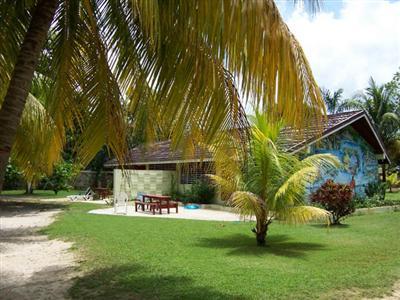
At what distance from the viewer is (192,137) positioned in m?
5.50

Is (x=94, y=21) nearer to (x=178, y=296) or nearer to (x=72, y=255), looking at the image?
(x=178, y=296)

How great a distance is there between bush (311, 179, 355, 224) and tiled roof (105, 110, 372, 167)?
1.92m

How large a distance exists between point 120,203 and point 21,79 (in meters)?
18.2

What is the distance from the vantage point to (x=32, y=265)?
29.9 feet

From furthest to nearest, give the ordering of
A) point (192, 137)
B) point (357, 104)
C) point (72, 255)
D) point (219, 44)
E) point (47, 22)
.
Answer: point (357, 104)
point (72, 255)
point (192, 137)
point (47, 22)
point (219, 44)

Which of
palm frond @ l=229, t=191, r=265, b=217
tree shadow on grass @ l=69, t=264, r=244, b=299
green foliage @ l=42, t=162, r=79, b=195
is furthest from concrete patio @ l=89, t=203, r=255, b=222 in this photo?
tree shadow on grass @ l=69, t=264, r=244, b=299

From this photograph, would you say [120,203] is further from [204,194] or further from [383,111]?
[383,111]

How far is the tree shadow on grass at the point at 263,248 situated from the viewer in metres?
9.81

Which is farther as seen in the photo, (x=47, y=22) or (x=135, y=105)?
(x=135, y=105)

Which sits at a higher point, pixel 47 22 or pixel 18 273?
pixel 47 22

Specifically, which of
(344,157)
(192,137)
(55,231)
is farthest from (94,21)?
(344,157)

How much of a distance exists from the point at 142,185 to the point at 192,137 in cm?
2193

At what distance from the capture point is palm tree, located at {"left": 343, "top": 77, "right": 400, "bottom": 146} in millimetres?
35000

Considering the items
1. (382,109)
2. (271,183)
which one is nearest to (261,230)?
(271,183)
